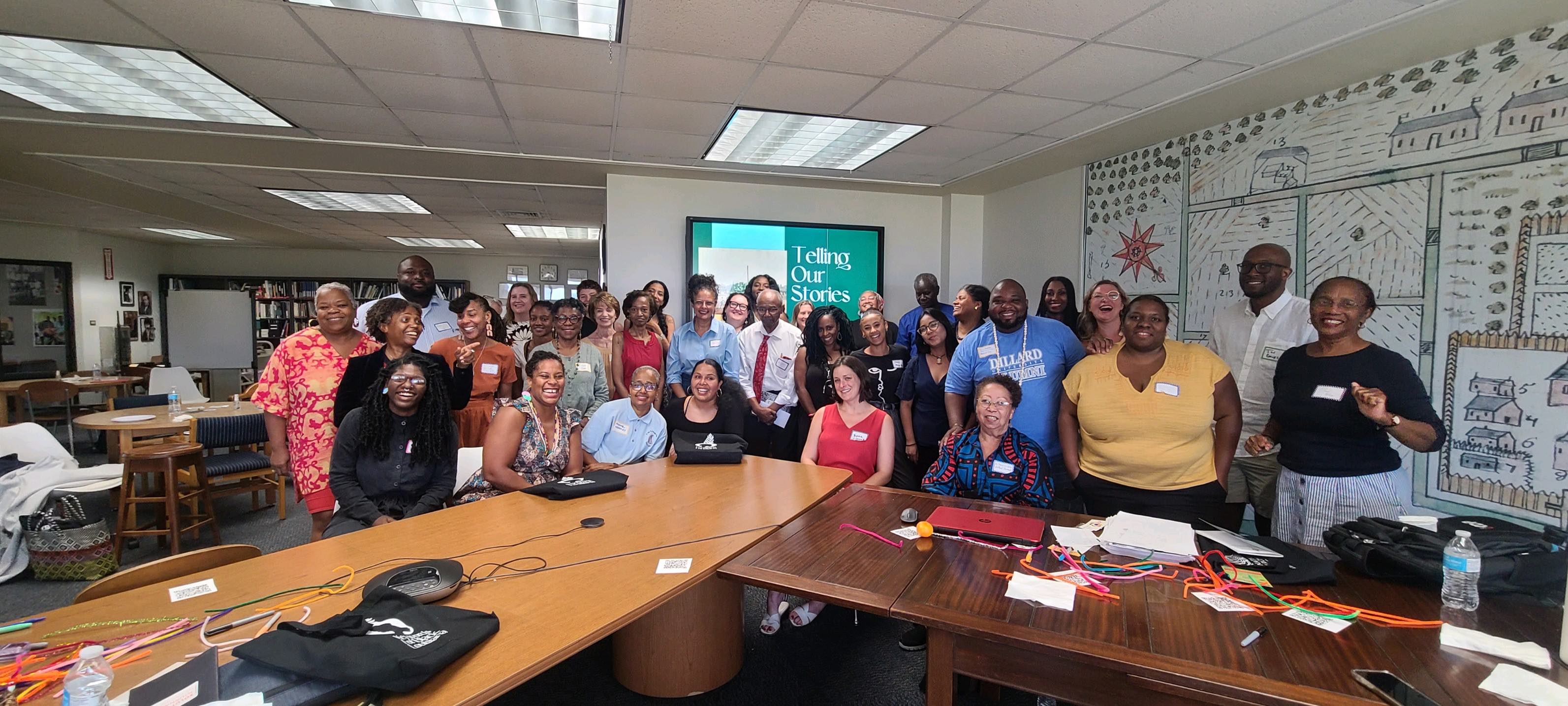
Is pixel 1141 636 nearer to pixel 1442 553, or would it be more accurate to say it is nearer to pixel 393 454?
pixel 1442 553

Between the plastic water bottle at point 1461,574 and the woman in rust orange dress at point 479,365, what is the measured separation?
3604 millimetres

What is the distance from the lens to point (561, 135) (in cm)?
421

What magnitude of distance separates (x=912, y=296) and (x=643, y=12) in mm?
4298

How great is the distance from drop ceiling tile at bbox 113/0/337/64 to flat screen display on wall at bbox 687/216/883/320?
119 inches

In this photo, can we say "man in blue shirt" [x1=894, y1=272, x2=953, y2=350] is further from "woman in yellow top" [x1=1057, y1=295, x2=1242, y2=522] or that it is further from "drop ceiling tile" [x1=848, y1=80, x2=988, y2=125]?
"woman in yellow top" [x1=1057, y1=295, x2=1242, y2=522]

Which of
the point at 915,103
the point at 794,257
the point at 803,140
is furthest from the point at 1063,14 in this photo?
the point at 794,257

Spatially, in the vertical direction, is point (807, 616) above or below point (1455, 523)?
below

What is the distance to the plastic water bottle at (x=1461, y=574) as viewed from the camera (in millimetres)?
1441

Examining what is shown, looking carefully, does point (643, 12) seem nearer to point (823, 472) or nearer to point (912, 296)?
point (823, 472)

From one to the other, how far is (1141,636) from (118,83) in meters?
5.16

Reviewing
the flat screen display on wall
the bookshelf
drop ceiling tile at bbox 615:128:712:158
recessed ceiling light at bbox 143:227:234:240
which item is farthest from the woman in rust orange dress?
recessed ceiling light at bbox 143:227:234:240

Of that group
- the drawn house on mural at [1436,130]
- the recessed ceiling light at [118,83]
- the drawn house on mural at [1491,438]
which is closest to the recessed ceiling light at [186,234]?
the recessed ceiling light at [118,83]

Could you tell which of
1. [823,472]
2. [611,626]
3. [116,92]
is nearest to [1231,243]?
[823,472]

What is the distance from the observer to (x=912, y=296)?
6.34 m
